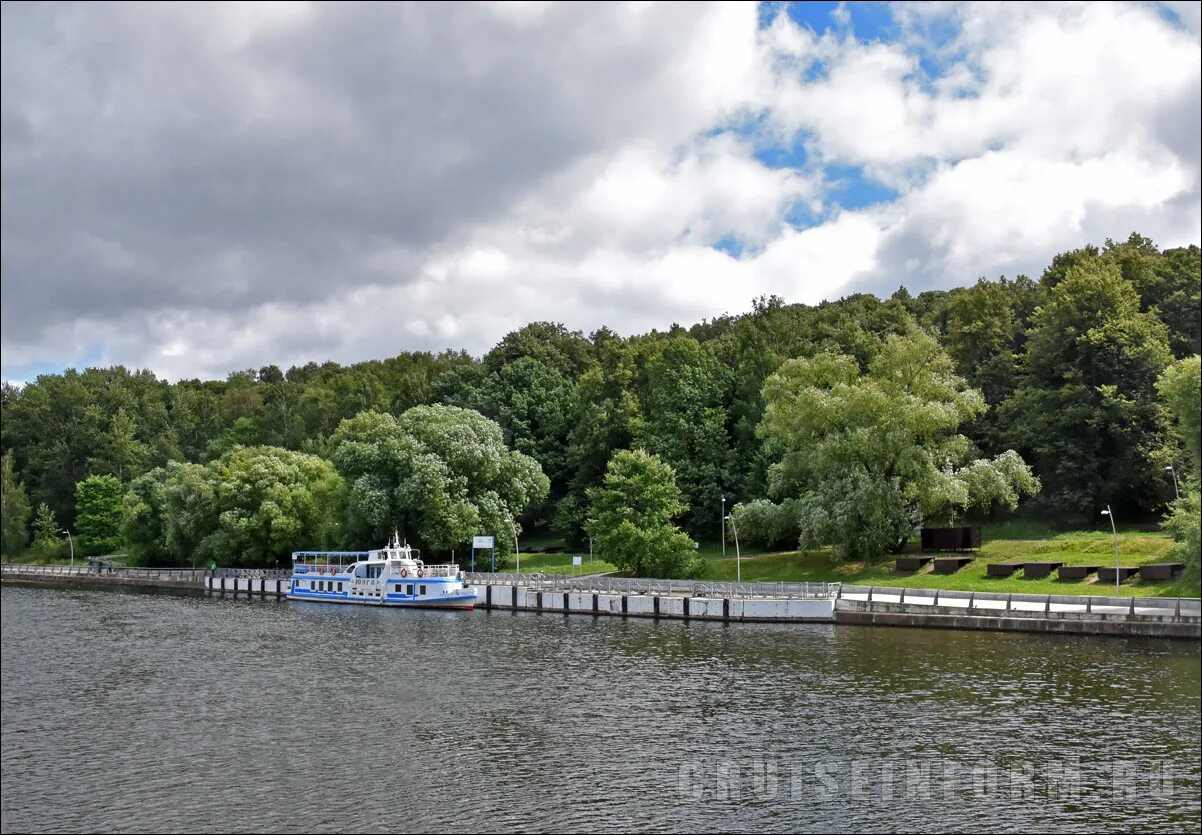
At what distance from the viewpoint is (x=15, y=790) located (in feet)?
100

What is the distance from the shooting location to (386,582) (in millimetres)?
84125

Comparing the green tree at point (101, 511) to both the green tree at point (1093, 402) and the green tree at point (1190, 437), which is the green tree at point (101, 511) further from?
the green tree at point (1190, 437)

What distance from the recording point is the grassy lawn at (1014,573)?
61875 mm

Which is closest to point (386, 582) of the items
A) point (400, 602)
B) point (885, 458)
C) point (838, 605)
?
point (400, 602)

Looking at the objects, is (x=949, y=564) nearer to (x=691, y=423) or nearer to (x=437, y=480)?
(x=691, y=423)

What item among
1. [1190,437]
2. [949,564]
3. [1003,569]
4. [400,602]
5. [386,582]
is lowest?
[400,602]

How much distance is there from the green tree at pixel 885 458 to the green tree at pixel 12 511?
84.7 meters

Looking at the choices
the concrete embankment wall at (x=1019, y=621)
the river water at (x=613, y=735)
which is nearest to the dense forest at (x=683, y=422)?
the concrete embankment wall at (x=1019, y=621)

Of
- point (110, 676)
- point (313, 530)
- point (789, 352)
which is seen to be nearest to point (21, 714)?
point (110, 676)

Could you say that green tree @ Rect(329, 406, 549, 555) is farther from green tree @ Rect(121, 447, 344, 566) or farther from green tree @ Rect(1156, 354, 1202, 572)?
green tree @ Rect(1156, 354, 1202, 572)

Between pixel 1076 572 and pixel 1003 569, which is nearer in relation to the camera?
pixel 1076 572

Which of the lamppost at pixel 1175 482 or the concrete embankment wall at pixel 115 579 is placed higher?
the lamppost at pixel 1175 482

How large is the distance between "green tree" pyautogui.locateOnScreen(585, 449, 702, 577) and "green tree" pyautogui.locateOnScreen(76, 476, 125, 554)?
251ft

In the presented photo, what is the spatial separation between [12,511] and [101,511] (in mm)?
10268
